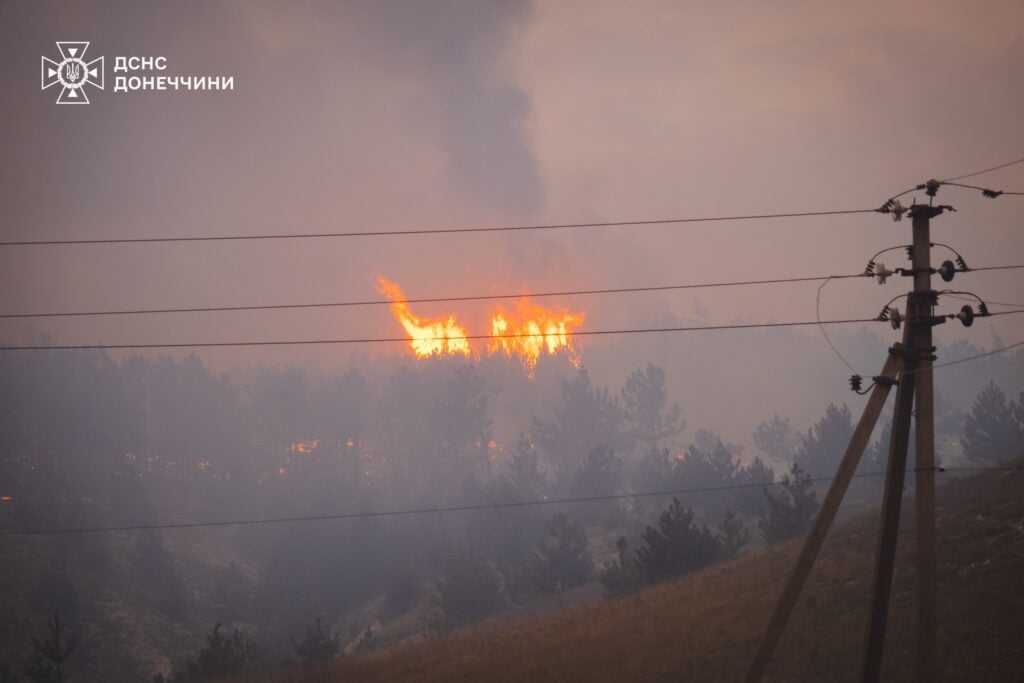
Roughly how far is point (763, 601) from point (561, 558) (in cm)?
3553

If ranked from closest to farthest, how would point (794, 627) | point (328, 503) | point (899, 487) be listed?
point (899, 487) → point (794, 627) → point (328, 503)

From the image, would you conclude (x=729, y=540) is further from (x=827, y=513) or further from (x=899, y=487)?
(x=827, y=513)

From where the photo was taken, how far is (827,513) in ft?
46.4

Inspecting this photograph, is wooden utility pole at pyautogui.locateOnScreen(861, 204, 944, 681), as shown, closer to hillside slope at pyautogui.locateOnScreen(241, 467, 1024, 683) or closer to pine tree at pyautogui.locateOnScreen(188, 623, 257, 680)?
hillside slope at pyautogui.locateOnScreen(241, 467, 1024, 683)

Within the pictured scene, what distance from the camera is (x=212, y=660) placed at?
43.8 metres

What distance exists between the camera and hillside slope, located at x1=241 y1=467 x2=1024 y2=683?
18.9 metres

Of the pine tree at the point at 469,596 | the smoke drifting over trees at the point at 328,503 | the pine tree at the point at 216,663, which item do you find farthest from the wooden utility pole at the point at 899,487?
the pine tree at the point at 469,596

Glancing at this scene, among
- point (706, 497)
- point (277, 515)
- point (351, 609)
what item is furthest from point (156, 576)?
point (706, 497)

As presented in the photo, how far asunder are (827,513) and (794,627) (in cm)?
1004

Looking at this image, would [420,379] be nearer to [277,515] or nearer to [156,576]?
[277,515]

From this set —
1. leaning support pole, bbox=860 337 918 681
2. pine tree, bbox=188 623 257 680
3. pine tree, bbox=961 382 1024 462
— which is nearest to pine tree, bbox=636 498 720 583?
pine tree, bbox=188 623 257 680

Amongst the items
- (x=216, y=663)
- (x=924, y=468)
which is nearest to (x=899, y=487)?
(x=924, y=468)

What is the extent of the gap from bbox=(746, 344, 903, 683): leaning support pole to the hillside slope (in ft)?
19.2

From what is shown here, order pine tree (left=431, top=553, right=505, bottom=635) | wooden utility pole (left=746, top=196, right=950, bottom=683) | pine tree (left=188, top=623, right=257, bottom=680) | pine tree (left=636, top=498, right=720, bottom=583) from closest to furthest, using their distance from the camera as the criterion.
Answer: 1. wooden utility pole (left=746, top=196, right=950, bottom=683)
2. pine tree (left=636, top=498, right=720, bottom=583)
3. pine tree (left=188, top=623, right=257, bottom=680)
4. pine tree (left=431, top=553, right=505, bottom=635)
